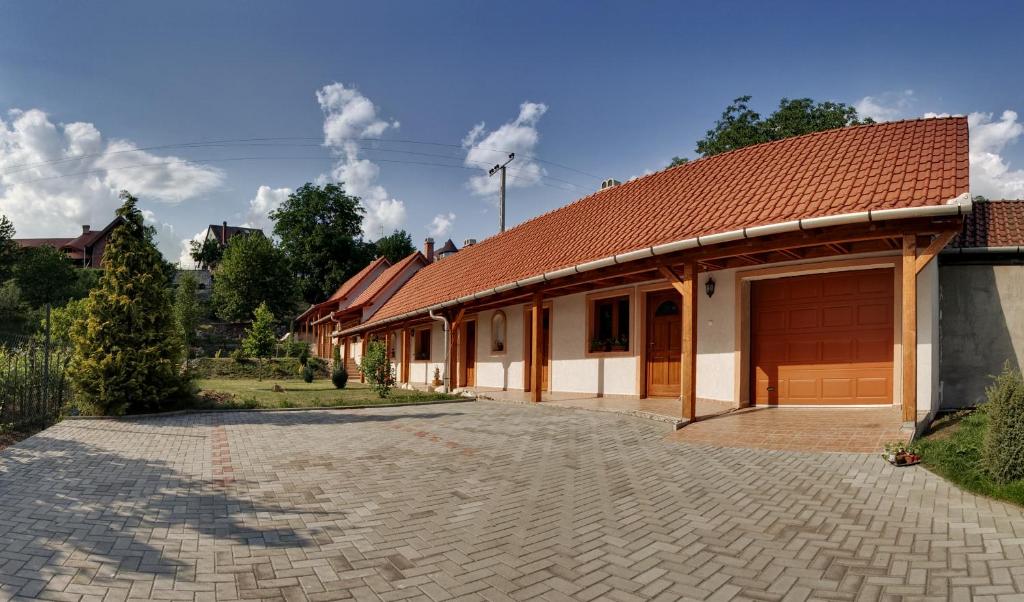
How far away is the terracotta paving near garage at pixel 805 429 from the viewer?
6.46m

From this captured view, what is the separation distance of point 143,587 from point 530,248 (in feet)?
40.5

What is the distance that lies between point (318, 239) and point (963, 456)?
52.4 metres

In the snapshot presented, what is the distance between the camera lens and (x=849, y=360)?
8758 millimetres

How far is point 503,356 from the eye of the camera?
15664mm

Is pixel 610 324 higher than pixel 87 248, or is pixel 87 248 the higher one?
pixel 87 248

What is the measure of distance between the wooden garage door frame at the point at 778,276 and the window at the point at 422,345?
13214 millimetres

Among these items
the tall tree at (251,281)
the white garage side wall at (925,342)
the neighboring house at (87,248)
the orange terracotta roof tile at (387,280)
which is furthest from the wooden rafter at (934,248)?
the neighboring house at (87,248)

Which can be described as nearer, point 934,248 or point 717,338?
point 934,248

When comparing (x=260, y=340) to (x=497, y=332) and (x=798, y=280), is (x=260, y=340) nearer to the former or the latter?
(x=497, y=332)

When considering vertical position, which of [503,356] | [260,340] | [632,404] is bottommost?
[632,404]

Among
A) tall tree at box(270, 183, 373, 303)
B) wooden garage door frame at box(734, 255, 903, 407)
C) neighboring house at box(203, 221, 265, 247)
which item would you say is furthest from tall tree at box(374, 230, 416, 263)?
wooden garage door frame at box(734, 255, 903, 407)

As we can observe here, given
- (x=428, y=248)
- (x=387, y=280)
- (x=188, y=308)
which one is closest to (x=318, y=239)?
(x=188, y=308)

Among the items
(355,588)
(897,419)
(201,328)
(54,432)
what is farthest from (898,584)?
(201,328)

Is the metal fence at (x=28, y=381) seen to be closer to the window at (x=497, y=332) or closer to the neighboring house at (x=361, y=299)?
the window at (x=497, y=332)
